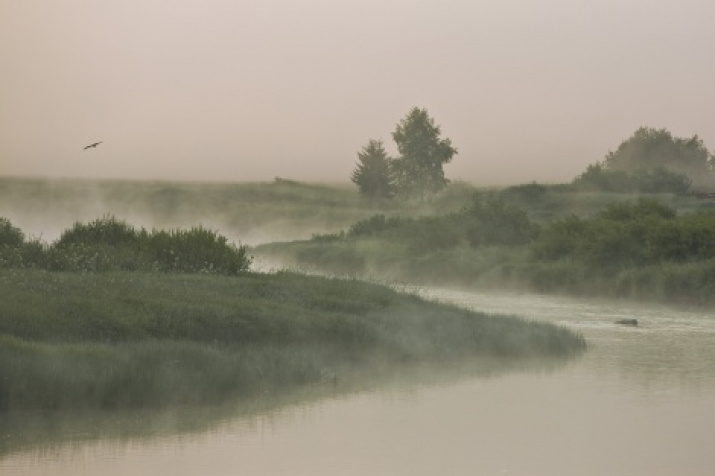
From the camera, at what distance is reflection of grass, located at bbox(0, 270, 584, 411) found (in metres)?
21.9

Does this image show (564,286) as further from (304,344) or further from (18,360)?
(18,360)

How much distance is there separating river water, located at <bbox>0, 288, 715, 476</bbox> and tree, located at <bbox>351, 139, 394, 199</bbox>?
80.4 metres

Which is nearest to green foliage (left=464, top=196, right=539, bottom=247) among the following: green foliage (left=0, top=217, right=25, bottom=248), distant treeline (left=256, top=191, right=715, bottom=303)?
distant treeline (left=256, top=191, right=715, bottom=303)

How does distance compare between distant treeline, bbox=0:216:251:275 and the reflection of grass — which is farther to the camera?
distant treeline, bbox=0:216:251:275

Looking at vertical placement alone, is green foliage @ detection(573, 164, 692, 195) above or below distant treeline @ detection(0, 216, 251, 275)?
above

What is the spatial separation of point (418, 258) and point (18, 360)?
53389mm

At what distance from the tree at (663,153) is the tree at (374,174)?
2658cm

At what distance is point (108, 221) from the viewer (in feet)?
132

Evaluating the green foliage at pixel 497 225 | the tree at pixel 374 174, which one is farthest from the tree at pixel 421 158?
the green foliage at pixel 497 225

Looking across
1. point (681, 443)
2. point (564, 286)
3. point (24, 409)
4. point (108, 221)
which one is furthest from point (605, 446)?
point (564, 286)

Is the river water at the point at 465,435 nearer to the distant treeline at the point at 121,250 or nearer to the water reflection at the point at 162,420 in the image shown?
the water reflection at the point at 162,420

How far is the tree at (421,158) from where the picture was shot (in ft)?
355

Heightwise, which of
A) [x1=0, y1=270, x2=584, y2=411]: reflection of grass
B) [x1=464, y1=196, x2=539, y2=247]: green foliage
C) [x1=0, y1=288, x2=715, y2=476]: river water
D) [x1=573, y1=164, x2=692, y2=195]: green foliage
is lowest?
[x1=0, y1=288, x2=715, y2=476]: river water

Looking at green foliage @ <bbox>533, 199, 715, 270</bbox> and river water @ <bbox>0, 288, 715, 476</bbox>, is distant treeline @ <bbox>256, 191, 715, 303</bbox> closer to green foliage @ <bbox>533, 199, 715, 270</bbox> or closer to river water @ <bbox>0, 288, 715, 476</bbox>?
green foliage @ <bbox>533, 199, 715, 270</bbox>
